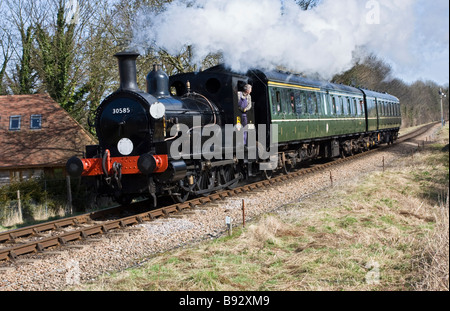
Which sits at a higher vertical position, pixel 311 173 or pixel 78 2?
pixel 78 2

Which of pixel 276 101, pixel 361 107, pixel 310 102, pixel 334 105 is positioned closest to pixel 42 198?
pixel 276 101

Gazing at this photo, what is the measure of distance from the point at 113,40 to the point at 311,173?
31.8 ft

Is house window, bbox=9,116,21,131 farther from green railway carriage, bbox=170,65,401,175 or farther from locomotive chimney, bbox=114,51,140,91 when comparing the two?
locomotive chimney, bbox=114,51,140,91

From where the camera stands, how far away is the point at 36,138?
1797 cm

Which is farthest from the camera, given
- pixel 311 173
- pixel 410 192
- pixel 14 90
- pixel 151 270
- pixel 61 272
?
pixel 14 90

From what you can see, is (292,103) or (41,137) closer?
(292,103)

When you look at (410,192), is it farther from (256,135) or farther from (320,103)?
(320,103)

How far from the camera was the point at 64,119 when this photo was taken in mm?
18688

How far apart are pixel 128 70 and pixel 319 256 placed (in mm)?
6705

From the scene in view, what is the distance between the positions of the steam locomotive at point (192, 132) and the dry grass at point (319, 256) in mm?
2692

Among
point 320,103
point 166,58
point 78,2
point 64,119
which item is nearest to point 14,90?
point 78,2

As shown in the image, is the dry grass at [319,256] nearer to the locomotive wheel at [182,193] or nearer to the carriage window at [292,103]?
the locomotive wheel at [182,193]

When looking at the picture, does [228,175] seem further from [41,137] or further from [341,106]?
[341,106]

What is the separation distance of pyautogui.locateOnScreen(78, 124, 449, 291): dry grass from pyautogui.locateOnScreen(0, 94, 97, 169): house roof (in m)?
10.7
